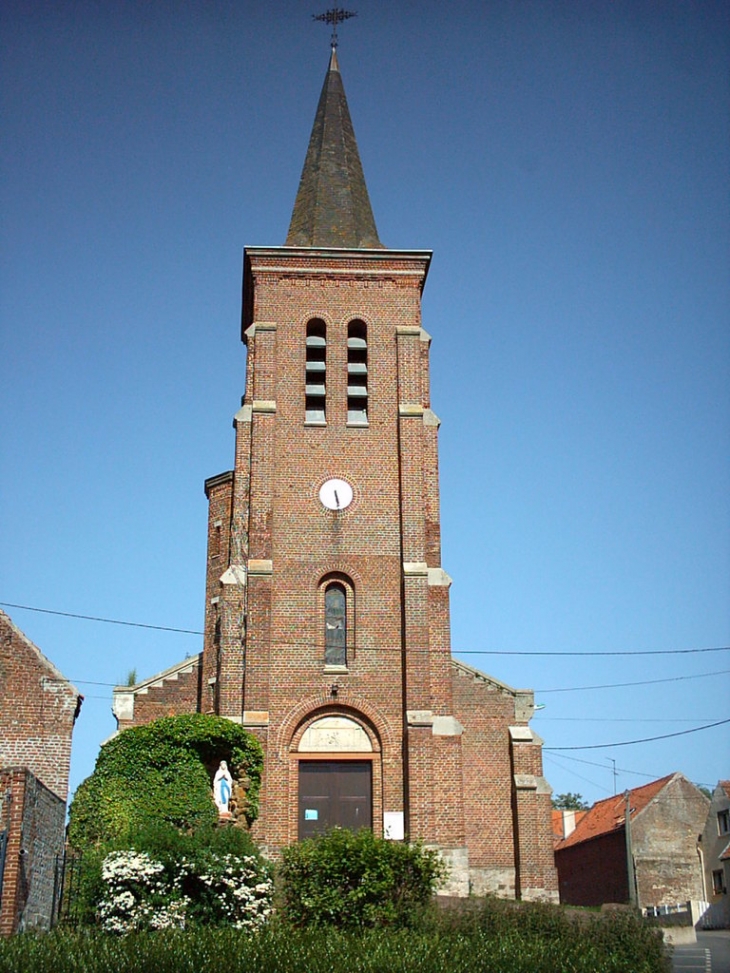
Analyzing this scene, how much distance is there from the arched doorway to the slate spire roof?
42.9ft

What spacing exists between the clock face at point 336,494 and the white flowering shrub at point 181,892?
989 centimetres

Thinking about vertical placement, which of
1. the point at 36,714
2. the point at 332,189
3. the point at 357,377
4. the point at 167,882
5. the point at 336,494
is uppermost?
the point at 332,189

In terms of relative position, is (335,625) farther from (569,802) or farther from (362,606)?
(569,802)

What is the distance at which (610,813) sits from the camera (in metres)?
48.2

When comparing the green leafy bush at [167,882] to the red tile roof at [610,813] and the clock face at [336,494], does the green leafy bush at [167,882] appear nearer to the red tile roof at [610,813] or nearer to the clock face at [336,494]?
the clock face at [336,494]

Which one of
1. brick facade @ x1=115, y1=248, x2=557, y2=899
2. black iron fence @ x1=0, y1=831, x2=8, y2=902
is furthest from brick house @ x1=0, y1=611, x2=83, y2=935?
black iron fence @ x1=0, y1=831, x2=8, y2=902

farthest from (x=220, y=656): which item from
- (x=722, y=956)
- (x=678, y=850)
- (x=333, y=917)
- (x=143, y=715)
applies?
(x=678, y=850)

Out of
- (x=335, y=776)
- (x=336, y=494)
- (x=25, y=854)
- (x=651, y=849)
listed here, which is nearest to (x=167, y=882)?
(x=25, y=854)

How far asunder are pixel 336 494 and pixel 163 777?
7932 mm

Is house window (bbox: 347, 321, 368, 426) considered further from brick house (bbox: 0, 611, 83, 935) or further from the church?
brick house (bbox: 0, 611, 83, 935)

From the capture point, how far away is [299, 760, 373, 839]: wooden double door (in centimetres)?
2450

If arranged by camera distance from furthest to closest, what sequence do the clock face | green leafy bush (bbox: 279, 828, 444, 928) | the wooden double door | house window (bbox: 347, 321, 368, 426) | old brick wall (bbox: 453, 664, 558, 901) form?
house window (bbox: 347, 321, 368, 426), the clock face, old brick wall (bbox: 453, 664, 558, 901), the wooden double door, green leafy bush (bbox: 279, 828, 444, 928)

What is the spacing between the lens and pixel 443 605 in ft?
84.4

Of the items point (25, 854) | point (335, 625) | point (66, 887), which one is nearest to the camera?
point (25, 854)
